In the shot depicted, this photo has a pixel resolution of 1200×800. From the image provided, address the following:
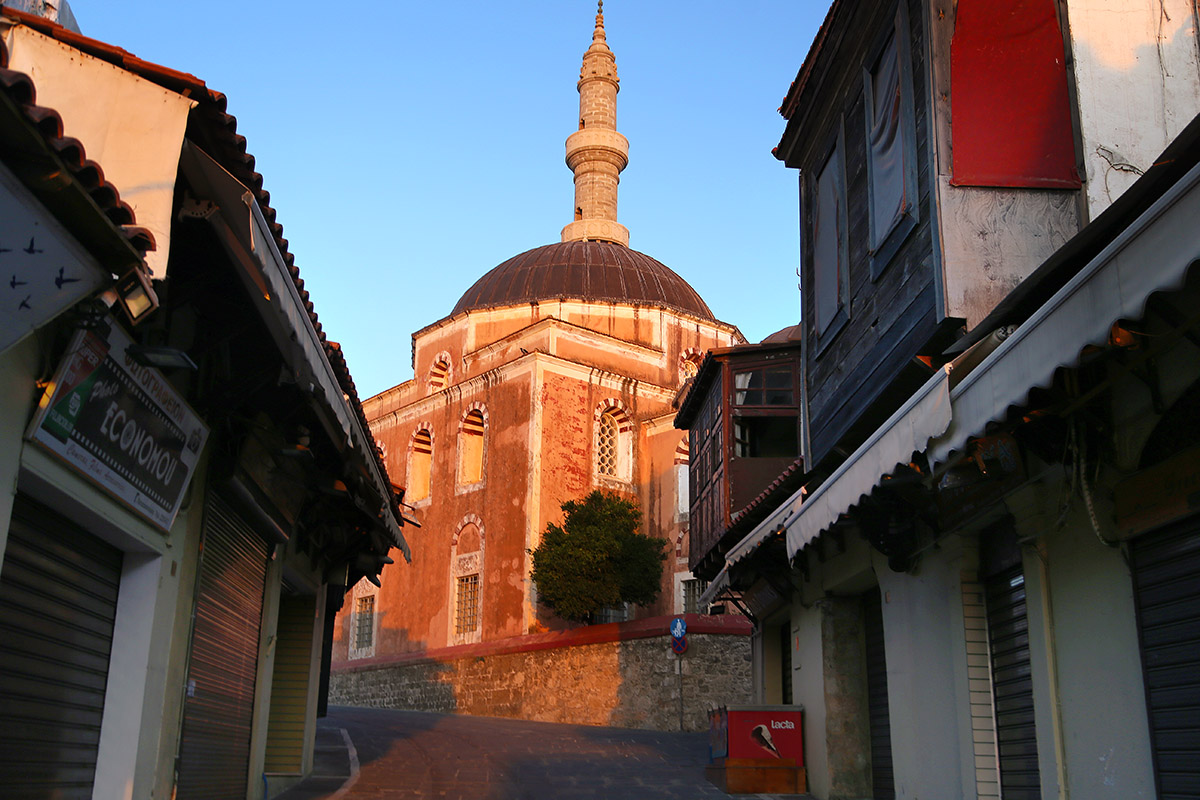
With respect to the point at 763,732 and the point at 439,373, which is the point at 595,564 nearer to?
the point at 439,373

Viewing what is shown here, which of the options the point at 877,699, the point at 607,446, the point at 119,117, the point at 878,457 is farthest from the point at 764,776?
the point at 607,446

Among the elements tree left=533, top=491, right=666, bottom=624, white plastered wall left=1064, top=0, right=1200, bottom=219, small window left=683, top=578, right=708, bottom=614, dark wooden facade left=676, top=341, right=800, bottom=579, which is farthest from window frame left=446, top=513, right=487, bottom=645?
white plastered wall left=1064, top=0, right=1200, bottom=219

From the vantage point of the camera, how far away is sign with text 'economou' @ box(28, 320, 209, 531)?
526 centimetres

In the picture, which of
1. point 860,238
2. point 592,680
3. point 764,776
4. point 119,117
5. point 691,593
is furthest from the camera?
point 691,593

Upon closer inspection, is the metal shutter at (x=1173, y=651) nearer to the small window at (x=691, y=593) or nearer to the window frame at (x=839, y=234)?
the window frame at (x=839, y=234)

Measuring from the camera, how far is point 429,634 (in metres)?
30.1

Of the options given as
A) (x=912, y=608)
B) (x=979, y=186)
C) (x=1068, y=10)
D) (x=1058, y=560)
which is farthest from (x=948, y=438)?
(x=1068, y=10)

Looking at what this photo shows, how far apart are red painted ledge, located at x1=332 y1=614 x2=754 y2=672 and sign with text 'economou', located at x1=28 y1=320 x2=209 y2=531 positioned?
1493 centimetres

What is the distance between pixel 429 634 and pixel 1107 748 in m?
25.4

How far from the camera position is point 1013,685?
761 cm

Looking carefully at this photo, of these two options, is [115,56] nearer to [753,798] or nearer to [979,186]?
[979,186]

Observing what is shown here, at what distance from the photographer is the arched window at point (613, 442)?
102ft

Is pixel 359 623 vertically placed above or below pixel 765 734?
above

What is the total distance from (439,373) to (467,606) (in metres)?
8.38
